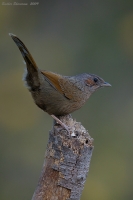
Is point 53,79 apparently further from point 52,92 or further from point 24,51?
point 24,51

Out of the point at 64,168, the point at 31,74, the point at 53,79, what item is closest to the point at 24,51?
the point at 31,74

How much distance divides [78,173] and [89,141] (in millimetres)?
322

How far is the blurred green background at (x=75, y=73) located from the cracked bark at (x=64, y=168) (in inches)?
160

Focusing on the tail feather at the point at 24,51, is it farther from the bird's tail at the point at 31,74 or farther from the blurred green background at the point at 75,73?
the blurred green background at the point at 75,73

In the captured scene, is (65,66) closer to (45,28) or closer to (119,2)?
(45,28)

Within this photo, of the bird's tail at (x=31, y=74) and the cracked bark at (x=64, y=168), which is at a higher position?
the bird's tail at (x=31, y=74)

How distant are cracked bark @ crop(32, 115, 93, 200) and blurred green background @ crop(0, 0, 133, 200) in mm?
4065

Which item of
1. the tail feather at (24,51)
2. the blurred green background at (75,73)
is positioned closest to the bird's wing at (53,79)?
the tail feather at (24,51)

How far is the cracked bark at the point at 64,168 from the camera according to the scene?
14.4 feet

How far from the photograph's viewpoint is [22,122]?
9531mm

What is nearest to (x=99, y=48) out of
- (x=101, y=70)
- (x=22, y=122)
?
(x=101, y=70)

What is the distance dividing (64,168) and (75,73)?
16.9 ft

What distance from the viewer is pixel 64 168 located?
4379 mm

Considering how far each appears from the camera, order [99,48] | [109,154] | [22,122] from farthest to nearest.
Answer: [99,48] → [22,122] → [109,154]
